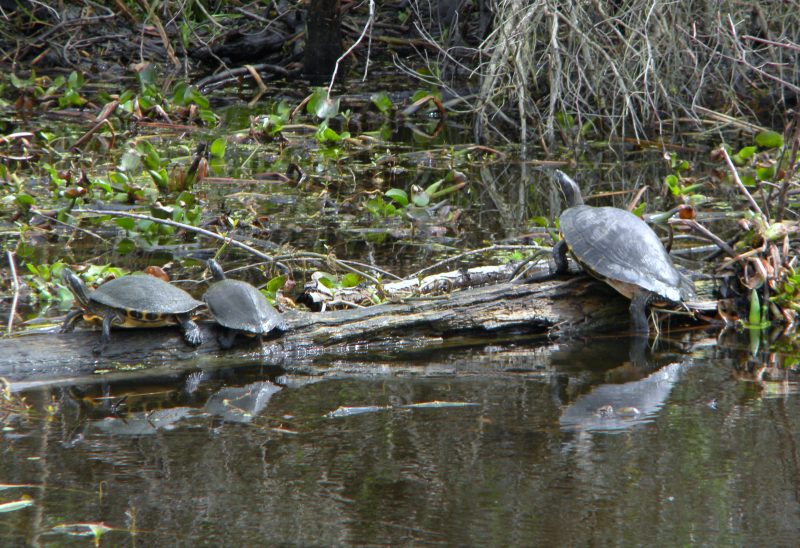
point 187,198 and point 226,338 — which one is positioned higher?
point 226,338

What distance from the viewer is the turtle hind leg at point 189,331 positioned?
4.01m

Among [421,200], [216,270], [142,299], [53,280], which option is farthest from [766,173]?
[53,280]

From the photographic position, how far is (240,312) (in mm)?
4000

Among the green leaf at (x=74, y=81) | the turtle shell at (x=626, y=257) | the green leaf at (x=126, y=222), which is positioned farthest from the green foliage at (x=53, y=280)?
the green leaf at (x=74, y=81)

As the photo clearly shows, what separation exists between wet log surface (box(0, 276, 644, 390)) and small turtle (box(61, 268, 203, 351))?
0.23 feet

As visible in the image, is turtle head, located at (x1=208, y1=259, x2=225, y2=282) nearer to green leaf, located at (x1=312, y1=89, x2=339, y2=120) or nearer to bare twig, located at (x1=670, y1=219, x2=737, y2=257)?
bare twig, located at (x1=670, y1=219, x2=737, y2=257)

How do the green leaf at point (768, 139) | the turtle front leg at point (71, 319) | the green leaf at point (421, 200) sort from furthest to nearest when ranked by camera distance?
the green leaf at point (768, 139)
the green leaf at point (421, 200)
the turtle front leg at point (71, 319)

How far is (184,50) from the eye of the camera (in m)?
11.9

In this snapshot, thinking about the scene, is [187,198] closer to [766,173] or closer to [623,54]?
[766,173]

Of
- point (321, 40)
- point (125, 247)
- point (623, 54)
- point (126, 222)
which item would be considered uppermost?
point (623, 54)

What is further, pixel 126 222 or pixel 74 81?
pixel 74 81

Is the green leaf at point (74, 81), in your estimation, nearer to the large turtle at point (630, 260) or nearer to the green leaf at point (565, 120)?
the green leaf at point (565, 120)

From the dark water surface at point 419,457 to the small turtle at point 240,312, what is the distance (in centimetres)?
17

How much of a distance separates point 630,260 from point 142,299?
2.08m
